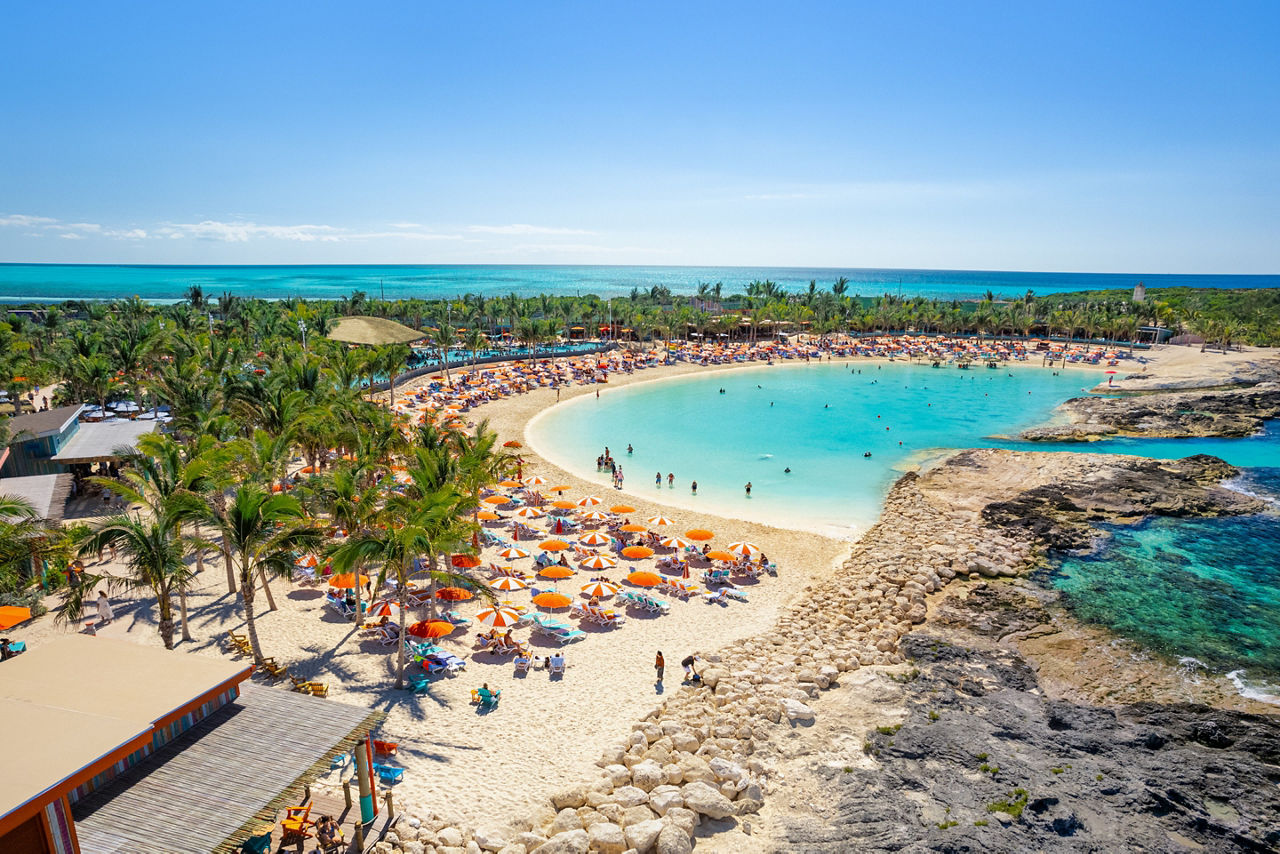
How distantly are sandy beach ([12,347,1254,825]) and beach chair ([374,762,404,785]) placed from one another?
18 cm

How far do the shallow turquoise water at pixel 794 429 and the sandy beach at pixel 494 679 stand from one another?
7.98m

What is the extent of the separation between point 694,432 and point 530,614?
2680 cm

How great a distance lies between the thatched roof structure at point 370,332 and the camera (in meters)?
50.8

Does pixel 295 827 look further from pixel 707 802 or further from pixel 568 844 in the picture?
Answer: pixel 707 802

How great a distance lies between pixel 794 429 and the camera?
4509 centimetres

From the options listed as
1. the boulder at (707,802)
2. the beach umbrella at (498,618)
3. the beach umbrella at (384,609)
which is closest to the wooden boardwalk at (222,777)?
the boulder at (707,802)

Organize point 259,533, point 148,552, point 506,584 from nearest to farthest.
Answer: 1. point 148,552
2. point 259,533
3. point 506,584

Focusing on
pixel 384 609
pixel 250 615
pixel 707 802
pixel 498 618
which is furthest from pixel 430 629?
pixel 707 802

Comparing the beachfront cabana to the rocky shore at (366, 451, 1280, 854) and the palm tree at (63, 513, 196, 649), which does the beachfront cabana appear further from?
the palm tree at (63, 513, 196, 649)

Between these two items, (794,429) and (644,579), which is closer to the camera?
(644,579)

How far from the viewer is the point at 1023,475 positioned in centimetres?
3391

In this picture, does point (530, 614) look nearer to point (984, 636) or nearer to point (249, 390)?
point (984, 636)

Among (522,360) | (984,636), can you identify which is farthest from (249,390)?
(522,360)

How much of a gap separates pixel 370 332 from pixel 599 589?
4105 cm
